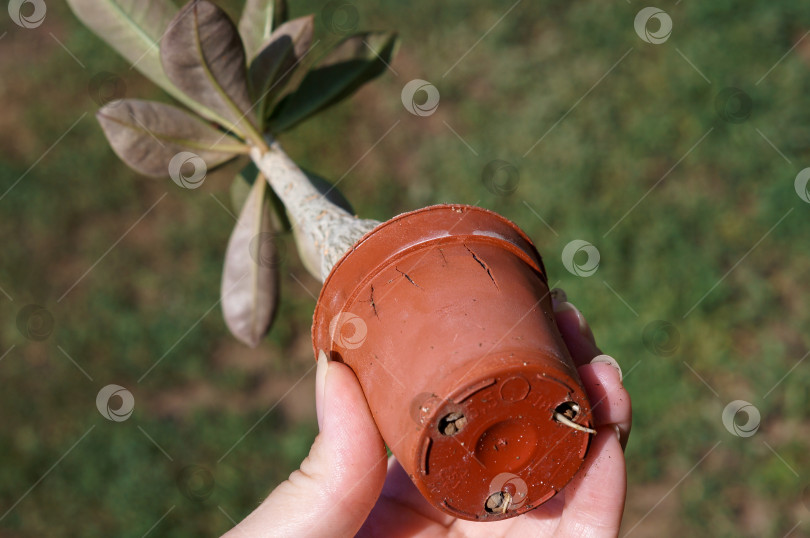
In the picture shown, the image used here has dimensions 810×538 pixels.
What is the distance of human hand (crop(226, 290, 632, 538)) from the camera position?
4.97ft

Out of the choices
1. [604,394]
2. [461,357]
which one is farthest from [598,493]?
[461,357]

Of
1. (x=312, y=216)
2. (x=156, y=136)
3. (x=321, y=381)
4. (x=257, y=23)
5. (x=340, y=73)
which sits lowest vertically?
(x=321, y=381)

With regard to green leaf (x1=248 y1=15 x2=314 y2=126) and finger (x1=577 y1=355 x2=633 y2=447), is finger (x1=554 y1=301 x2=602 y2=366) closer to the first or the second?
finger (x1=577 y1=355 x2=633 y2=447)

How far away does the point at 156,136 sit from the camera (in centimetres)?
194

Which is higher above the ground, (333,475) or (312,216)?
(312,216)

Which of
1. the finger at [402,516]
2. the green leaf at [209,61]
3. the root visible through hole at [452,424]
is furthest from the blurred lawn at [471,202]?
the root visible through hole at [452,424]

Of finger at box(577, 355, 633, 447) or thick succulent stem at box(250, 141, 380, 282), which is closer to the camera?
finger at box(577, 355, 633, 447)

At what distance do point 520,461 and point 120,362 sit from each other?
9.33 ft

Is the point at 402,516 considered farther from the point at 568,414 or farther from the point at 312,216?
the point at 312,216

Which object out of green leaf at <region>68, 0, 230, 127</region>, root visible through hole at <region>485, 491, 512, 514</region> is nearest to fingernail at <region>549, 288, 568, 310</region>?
root visible through hole at <region>485, 491, 512, 514</region>

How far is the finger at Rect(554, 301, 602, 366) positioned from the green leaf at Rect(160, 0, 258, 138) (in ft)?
3.52

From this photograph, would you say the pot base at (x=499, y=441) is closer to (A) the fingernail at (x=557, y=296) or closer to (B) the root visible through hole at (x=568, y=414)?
(B) the root visible through hole at (x=568, y=414)

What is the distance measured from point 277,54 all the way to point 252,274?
718 mm

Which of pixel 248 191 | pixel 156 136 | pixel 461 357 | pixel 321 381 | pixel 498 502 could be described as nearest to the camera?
pixel 461 357
